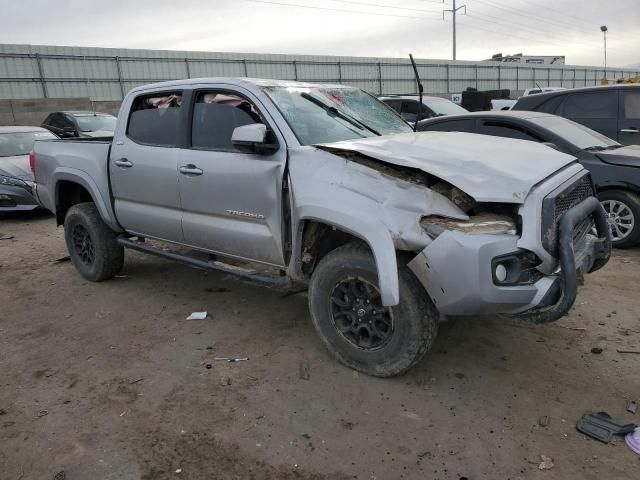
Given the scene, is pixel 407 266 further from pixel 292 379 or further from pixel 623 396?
pixel 623 396

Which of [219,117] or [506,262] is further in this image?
[219,117]

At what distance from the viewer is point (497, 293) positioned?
273cm

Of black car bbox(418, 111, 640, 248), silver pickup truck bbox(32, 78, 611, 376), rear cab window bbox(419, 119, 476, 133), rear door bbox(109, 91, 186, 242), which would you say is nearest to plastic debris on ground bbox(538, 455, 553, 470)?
silver pickup truck bbox(32, 78, 611, 376)

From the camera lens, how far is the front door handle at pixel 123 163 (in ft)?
15.1

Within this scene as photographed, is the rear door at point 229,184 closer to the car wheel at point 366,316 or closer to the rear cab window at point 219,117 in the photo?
the rear cab window at point 219,117

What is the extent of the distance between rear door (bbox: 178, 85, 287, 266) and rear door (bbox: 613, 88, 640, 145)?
6.07 metres

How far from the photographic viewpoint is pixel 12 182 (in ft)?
28.0

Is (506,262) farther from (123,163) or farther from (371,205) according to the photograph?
(123,163)

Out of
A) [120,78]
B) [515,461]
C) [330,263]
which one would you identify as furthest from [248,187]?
[120,78]

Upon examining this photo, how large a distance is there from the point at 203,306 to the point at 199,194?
46.4 inches

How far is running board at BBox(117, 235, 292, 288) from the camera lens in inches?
145

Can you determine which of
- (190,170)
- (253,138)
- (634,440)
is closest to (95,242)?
(190,170)

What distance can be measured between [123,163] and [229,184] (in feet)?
4.77

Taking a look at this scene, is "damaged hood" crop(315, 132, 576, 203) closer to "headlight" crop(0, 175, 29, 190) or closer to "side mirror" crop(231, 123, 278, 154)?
"side mirror" crop(231, 123, 278, 154)
